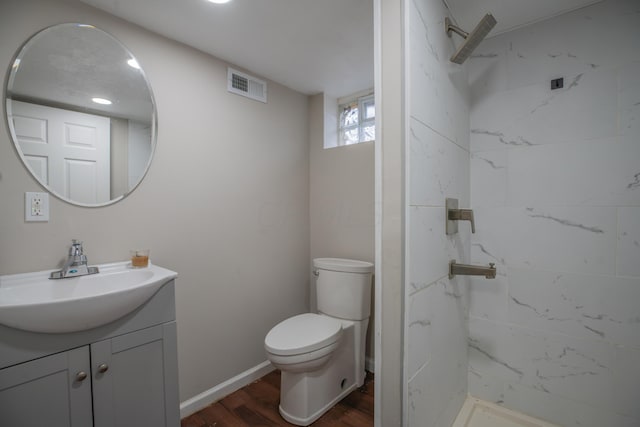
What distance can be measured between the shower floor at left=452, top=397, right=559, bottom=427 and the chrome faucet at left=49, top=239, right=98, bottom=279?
1.93m

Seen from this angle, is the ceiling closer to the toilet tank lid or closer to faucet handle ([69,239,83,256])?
faucet handle ([69,239,83,256])

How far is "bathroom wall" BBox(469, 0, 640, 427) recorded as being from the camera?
4.23 feet

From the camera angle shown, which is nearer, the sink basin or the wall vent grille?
the sink basin

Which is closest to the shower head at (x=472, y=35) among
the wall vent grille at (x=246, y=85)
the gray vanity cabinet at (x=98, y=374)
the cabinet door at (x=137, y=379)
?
the wall vent grille at (x=246, y=85)

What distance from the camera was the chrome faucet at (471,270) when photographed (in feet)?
4.24

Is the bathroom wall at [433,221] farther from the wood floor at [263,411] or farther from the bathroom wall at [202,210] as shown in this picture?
the bathroom wall at [202,210]

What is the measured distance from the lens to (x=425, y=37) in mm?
1113

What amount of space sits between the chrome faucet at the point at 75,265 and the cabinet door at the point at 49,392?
0.38 metres

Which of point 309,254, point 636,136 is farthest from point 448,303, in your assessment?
point 309,254

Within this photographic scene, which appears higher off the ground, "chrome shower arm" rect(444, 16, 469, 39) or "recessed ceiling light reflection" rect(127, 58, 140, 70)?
"chrome shower arm" rect(444, 16, 469, 39)

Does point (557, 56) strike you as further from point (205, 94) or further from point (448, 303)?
point (205, 94)

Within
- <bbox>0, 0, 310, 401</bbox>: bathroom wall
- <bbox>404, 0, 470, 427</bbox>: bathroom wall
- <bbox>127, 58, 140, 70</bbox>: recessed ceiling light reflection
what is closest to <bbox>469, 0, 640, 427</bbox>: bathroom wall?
<bbox>404, 0, 470, 427</bbox>: bathroom wall

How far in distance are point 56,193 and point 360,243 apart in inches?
69.3

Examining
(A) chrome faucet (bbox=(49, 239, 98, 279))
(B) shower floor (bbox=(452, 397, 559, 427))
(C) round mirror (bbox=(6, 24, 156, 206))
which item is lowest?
(B) shower floor (bbox=(452, 397, 559, 427))
